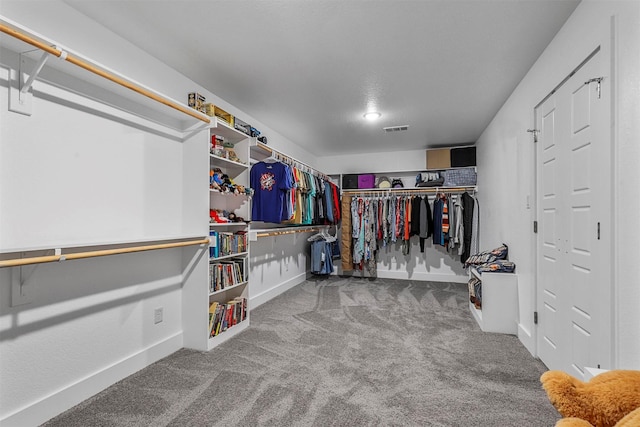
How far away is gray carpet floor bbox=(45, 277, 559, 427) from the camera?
5.53 ft

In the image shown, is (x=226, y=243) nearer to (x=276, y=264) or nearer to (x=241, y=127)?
(x=241, y=127)

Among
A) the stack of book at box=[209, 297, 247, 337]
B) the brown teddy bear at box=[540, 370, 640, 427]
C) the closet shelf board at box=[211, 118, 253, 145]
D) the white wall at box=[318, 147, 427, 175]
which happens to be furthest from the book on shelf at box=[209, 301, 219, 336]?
the white wall at box=[318, 147, 427, 175]

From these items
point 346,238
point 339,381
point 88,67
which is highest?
point 88,67

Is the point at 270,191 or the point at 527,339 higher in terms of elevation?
the point at 270,191

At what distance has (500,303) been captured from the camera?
2973 millimetres

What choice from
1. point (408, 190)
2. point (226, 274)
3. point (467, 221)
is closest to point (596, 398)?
point (226, 274)

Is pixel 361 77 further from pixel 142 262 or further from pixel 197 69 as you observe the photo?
pixel 142 262

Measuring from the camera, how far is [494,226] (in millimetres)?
3811

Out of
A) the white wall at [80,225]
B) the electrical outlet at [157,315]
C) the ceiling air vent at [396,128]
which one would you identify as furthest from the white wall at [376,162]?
the electrical outlet at [157,315]

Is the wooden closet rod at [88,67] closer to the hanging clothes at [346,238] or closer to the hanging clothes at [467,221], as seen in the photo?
the hanging clothes at [346,238]

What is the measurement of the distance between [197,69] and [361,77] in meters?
1.47

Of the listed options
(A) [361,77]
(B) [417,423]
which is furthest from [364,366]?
(A) [361,77]

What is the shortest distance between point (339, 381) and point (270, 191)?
211 centimetres

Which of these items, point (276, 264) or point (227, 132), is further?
point (276, 264)
